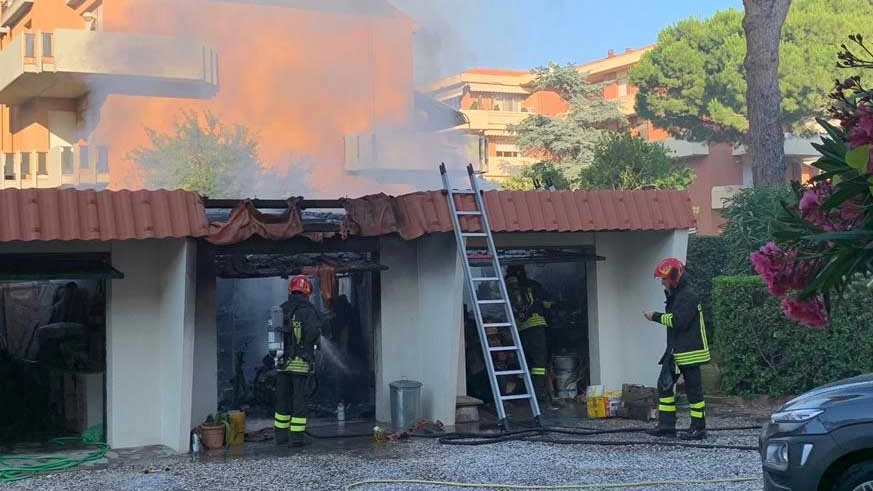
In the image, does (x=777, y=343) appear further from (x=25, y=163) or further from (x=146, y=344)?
(x=25, y=163)

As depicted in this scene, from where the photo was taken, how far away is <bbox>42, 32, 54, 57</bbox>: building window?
25703 mm

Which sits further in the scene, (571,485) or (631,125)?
(631,125)

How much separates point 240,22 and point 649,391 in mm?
15794

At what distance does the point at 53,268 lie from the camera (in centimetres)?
1014

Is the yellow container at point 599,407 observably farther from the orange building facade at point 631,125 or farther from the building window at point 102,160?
the orange building facade at point 631,125

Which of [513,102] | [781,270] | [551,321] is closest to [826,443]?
[781,270]

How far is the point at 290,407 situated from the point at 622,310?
16.2 feet

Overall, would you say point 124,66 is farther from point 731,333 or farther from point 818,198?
point 818,198

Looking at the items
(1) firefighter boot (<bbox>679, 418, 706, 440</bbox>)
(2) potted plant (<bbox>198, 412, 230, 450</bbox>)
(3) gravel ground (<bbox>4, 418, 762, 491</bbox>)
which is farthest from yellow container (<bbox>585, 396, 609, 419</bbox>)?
(2) potted plant (<bbox>198, 412, 230, 450</bbox>)

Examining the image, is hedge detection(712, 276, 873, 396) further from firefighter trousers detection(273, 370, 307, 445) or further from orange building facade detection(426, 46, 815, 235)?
orange building facade detection(426, 46, 815, 235)

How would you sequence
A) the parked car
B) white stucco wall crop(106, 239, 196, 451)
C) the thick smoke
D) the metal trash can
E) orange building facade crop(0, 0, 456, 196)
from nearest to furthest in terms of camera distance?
the parked car → white stucco wall crop(106, 239, 196, 451) → the metal trash can → the thick smoke → orange building facade crop(0, 0, 456, 196)

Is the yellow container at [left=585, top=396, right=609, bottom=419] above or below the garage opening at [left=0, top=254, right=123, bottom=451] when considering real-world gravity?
below

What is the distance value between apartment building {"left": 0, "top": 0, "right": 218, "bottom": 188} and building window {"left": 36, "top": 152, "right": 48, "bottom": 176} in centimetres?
1

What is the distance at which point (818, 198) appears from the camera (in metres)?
3.55
